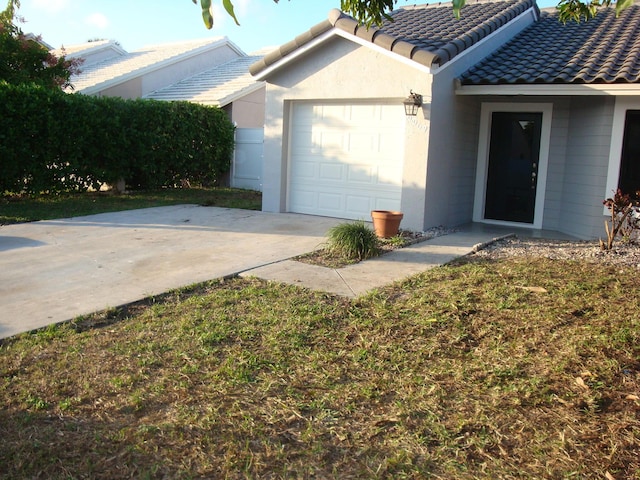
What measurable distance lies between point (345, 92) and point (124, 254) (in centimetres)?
526

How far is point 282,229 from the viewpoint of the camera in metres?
10.4

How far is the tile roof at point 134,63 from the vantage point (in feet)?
72.7

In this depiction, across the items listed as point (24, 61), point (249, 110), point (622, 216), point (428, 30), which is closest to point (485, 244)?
point (622, 216)

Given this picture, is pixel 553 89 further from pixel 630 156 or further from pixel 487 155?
pixel 487 155

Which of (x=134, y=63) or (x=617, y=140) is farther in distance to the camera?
(x=134, y=63)

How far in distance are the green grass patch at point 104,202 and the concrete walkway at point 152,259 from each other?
32.9 inches

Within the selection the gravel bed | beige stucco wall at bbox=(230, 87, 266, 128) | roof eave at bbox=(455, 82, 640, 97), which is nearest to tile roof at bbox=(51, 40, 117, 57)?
beige stucco wall at bbox=(230, 87, 266, 128)

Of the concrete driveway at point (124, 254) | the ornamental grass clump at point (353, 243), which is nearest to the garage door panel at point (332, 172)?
the concrete driveway at point (124, 254)

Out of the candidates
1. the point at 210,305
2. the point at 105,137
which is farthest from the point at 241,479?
the point at 105,137

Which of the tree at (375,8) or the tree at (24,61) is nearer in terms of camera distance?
the tree at (375,8)

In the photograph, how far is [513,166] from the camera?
11.9 meters

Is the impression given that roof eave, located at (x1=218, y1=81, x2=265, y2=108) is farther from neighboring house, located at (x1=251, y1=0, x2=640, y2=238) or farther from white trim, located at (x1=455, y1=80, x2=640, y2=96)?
white trim, located at (x1=455, y1=80, x2=640, y2=96)

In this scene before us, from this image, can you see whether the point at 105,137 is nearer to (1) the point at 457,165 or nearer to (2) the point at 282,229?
(2) the point at 282,229

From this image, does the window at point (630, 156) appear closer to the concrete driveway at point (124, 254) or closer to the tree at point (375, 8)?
the tree at point (375, 8)
